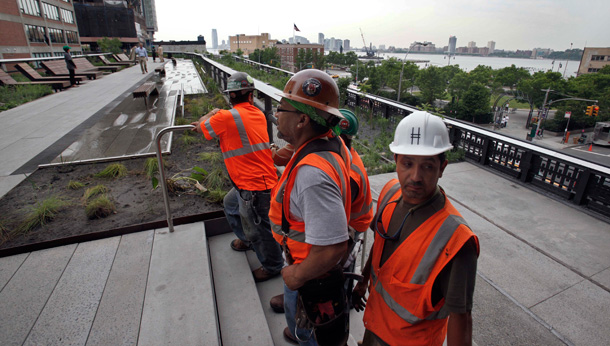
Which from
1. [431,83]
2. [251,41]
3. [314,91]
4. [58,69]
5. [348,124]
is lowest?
[431,83]

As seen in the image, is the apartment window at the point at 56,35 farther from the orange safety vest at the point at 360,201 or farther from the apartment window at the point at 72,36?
the orange safety vest at the point at 360,201

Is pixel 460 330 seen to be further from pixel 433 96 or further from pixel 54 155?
pixel 433 96

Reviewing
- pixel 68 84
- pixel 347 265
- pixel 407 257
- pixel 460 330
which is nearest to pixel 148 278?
pixel 347 265

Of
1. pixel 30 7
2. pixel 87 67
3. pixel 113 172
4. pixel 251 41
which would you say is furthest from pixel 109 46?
pixel 251 41

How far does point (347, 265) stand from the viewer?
1.95 m

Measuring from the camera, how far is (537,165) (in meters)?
6.06

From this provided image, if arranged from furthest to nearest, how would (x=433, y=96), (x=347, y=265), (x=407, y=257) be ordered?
(x=433, y=96)
(x=347, y=265)
(x=407, y=257)

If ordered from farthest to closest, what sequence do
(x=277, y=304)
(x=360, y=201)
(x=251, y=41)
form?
(x=251, y=41)
(x=277, y=304)
(x=360, y=201)

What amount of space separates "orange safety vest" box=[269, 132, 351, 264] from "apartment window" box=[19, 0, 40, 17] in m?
51.2

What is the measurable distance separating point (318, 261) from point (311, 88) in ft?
2.97

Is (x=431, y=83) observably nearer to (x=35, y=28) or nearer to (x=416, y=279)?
(x=35, y=28)

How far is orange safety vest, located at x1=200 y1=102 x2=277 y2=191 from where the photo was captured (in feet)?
9.81

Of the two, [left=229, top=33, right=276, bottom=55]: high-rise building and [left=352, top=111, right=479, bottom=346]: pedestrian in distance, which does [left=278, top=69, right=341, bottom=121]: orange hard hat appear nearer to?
[left=352, top=111, right=479, bottom=346]: pedestrian in distance

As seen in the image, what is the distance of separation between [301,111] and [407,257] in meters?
0.96
